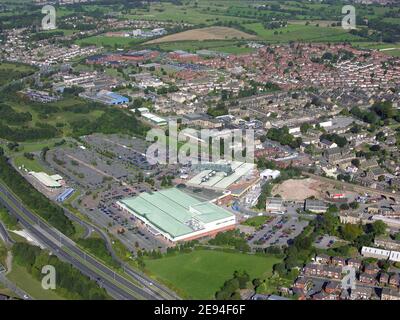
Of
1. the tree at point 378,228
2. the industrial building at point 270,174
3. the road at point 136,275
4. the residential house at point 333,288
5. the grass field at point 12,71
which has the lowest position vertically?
the road at point 136,275

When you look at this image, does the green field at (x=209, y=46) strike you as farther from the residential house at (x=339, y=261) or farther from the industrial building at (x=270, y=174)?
the residential house at (x=339, y=261)

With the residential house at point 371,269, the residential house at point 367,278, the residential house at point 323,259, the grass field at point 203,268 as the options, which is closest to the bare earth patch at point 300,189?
the residential house at point 323,259

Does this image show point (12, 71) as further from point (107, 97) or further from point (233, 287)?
point (233, 287)

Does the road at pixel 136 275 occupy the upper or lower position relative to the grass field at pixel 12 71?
lower

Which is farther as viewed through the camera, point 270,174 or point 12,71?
point 12,71

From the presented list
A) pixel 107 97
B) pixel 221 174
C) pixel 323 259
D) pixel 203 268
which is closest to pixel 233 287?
pixel 203 268

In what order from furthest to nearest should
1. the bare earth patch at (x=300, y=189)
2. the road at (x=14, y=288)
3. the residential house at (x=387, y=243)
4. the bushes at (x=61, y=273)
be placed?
the bare earth patch at (x=300, y=189), the residential house at (x=387, y=243), the road at (x=14, y=288), the bushes at (x=61, y=273)
